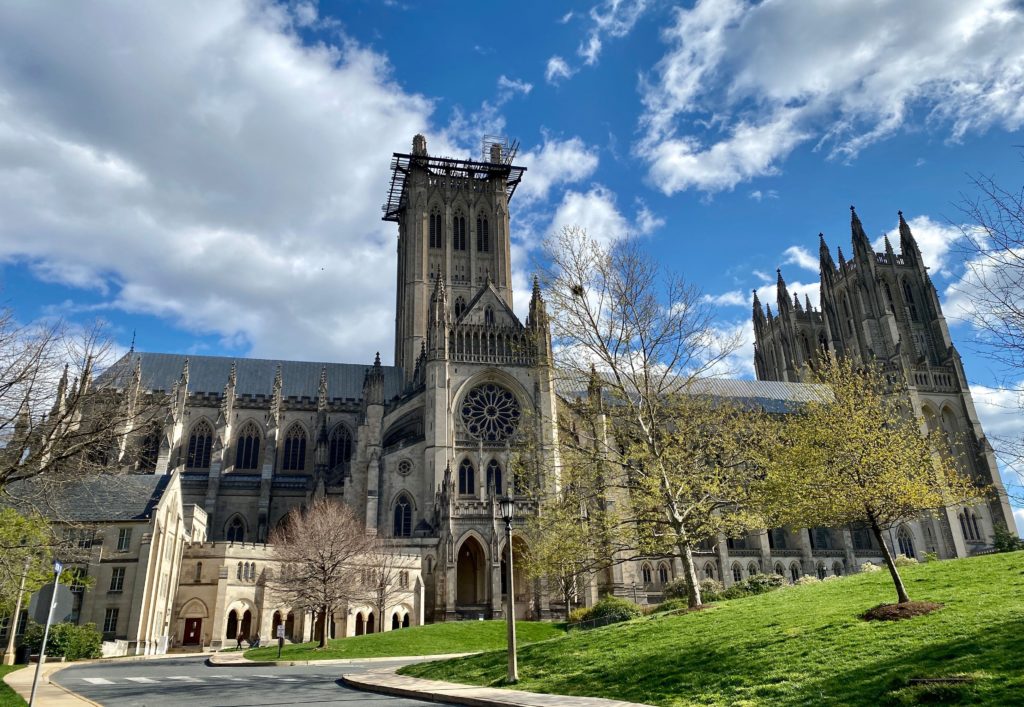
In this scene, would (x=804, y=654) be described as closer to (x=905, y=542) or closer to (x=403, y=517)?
(x=403, y=517)

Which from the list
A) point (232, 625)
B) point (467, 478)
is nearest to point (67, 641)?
point (232, 625)

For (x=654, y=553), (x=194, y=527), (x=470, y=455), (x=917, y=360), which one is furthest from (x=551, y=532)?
(x=917, y=360)

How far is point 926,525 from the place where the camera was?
62.2 meters

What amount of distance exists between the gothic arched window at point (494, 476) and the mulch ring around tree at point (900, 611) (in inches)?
1368

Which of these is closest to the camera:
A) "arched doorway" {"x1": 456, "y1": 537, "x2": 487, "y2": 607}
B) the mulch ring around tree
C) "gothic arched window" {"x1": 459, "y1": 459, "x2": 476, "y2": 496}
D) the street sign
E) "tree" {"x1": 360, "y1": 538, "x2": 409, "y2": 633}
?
the street sign

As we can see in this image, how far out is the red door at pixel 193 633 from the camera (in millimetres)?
42156

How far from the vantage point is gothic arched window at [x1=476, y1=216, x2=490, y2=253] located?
248 feet

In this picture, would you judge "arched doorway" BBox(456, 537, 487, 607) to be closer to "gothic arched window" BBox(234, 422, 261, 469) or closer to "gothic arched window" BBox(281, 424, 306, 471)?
"gothic arched window" BBox(281, 424, 306, 471)

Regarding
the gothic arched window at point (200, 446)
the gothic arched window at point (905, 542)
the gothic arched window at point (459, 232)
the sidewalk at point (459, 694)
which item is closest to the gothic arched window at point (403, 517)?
the gothic arched window at point (200, 446)

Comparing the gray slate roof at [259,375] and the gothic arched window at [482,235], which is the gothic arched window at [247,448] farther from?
the gothic arched window at [482,235]

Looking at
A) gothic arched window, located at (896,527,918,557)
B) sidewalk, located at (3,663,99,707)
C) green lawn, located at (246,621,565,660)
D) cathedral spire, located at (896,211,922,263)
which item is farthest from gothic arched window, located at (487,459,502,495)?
cathedral spire, located at (896,211,922,263)

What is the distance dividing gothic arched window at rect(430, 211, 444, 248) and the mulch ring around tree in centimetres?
6296

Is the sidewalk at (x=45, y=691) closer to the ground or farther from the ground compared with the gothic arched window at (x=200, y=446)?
closer to the ground

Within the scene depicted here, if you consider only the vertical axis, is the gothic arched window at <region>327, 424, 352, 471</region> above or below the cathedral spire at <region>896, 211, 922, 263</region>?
below
